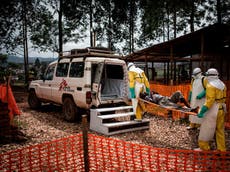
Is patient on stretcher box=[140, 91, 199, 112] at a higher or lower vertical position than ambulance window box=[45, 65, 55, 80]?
lower

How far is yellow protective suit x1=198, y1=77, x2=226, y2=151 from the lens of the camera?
4.49 m

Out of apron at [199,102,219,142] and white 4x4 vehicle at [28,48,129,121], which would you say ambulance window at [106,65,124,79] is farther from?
apron at [199,102,219,142]

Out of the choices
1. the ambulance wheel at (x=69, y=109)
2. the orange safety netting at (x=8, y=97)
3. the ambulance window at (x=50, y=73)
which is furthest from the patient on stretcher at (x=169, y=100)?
the ambulance window at (x=50, y=73)

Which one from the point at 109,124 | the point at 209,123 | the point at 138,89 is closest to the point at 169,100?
the point at 138,89

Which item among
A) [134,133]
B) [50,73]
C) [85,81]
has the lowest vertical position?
[134,133]

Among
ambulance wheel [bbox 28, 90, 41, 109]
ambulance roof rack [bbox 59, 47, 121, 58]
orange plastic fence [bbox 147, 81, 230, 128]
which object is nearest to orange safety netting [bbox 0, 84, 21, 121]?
ambulance roof rack [bbox 59, 47, 121, 58]

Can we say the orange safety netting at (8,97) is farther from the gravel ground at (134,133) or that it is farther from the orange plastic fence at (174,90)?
the orange plastic fence at (174,90)

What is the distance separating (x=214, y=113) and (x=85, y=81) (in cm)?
394

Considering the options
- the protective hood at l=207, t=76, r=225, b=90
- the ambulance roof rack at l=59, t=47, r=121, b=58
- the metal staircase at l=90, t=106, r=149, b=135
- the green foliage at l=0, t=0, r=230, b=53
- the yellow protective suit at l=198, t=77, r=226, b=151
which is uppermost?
the green foliage at l=0, t=0, r=230, b=53

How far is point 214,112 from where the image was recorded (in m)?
4.53

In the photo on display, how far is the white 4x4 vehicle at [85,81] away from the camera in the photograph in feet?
22.5

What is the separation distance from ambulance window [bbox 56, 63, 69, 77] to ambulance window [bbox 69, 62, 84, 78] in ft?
1.27

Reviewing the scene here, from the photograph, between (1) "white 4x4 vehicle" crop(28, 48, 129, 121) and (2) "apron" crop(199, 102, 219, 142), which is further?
(1) "white 4x4 vehicle" crop(28, 48, 129, 121)

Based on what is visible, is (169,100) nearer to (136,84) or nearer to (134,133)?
(136,84)
